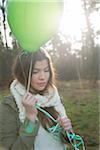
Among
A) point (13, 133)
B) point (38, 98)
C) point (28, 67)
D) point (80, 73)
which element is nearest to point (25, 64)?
point (28, 67)

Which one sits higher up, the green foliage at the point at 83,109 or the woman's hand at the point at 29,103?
the woman's hand at the point at 29,103

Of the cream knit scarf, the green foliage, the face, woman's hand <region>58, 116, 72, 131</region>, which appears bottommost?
the green foliage

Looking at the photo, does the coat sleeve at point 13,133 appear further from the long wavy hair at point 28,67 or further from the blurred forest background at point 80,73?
the blurred forest background at point 80,73

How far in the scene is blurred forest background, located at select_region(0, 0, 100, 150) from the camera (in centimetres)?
404

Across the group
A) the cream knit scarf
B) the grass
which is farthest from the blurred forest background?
the cream knit scarf

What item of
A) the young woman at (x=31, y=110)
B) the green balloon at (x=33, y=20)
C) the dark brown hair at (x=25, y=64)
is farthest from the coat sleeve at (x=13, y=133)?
the green balloon at (x=33, y=20)

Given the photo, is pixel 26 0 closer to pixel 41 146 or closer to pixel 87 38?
pixel 41 146

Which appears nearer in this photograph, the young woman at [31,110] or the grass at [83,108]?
the young woman at [31,110]

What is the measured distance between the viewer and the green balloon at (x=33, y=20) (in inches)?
50.6

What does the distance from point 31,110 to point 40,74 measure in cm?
14

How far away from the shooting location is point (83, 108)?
4934 mm

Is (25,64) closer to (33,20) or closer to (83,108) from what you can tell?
(33,20)

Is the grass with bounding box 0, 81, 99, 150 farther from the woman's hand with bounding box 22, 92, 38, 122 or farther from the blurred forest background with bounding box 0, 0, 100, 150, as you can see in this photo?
the woman's hand with bounding box 22, 92, 38, 122

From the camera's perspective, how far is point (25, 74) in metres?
1.28
